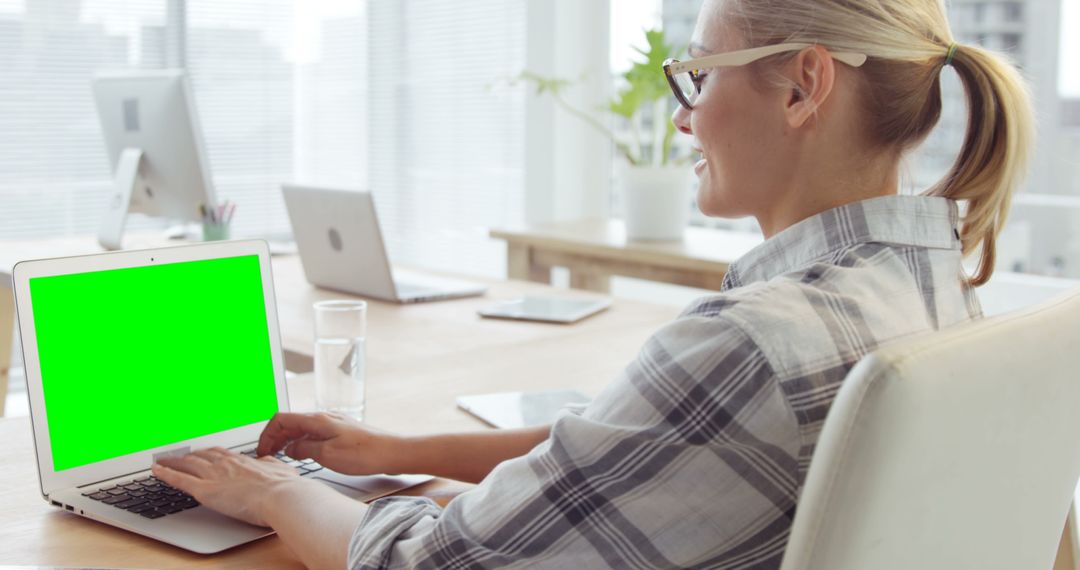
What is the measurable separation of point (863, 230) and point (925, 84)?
0.16 m

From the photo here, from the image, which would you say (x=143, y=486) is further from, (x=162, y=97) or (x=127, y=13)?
(x=127, y=13)

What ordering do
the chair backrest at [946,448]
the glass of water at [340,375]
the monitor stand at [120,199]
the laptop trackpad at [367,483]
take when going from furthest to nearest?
the monitor stand at [120,199] → the glass of water at [340,375] → the laptop trackpad at [367,483] → the chair backrest at [946,448]

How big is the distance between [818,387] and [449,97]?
156 inches

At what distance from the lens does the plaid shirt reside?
2.50 feet

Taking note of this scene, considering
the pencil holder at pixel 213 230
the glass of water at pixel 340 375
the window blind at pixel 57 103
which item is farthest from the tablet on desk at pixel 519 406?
the window blind at pixel 57 103

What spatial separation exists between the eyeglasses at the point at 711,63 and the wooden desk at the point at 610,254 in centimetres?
148

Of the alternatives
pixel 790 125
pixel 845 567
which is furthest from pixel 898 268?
pixel 845 567

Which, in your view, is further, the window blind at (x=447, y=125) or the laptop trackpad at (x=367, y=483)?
the window blind at (x=447, y=125)

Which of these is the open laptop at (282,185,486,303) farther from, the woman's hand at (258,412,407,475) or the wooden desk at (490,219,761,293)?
the woman's hand at (258,412,407,475)

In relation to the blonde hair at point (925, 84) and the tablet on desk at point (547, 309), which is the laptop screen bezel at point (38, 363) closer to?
the blonde hair at point (925, 84)

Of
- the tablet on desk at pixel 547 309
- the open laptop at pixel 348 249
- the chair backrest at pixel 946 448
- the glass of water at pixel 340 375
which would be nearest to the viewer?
→ the chair backrest at pixel 946 448

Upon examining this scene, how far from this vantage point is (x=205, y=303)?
1229mm

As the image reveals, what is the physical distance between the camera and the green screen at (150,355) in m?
1.09

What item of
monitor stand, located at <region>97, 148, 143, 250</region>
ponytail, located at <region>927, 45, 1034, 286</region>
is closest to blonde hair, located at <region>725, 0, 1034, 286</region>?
ponytail, located at <region>927, 45, 1034, 286</region>
